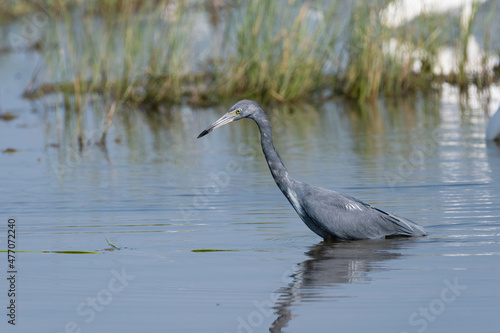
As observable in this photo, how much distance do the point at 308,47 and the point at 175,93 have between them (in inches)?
81.2

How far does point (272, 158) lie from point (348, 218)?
66cm

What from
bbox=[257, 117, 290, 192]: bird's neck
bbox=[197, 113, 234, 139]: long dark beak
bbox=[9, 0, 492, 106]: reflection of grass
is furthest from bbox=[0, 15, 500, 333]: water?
bbox=[9, 0, 492, 106]: reflection of grass

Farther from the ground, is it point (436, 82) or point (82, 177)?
point (436, 82)

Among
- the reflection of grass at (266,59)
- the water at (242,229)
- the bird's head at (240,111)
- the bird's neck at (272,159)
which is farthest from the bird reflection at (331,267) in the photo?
the reflection of grass at (266,59)

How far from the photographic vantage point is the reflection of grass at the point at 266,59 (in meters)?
13.7

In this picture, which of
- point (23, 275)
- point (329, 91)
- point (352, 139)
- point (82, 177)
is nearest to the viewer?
point (23, 275)

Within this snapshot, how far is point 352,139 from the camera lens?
11.6 metres

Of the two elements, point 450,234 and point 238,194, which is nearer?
point 450,234

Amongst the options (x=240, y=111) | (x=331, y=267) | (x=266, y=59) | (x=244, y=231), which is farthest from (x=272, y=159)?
(x=266, y=59)

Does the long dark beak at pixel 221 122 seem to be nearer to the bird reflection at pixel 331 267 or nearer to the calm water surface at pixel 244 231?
the calm water surface at pixel 244 231

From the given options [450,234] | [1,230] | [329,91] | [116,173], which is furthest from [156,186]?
[329,91]

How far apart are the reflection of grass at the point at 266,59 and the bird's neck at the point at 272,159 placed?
6.32 metres

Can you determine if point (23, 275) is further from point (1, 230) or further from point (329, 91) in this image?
point (329, 91)

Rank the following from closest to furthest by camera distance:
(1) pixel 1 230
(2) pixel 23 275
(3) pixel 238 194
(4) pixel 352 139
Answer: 1. (2) pixel 23 275
2. (1) pixel 1 230
3. (3) pixel 238 194
4. (4) pixel 352 139
